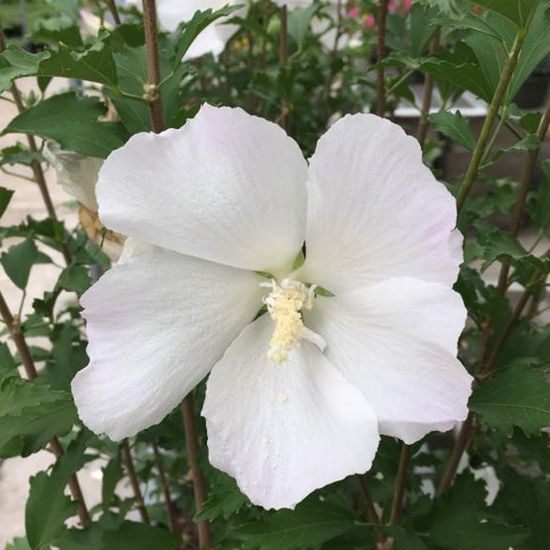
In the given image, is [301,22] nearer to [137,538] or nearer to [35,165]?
[35,165]

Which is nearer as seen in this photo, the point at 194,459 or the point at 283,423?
the point at 283,423

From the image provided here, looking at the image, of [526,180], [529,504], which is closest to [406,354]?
[526,180]

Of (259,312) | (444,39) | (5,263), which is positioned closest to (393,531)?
(259,312)

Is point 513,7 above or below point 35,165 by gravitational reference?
above

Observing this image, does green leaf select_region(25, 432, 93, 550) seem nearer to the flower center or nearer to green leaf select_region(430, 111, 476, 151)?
the flower center

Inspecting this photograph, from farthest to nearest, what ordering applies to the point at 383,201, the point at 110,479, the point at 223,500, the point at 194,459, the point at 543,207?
1. the point at 110,479
2. the point at 543,207
3. the point at 194,459
4. the point at 223,500
5. the point at 383,201

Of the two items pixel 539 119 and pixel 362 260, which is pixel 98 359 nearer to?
pixel 362 260
